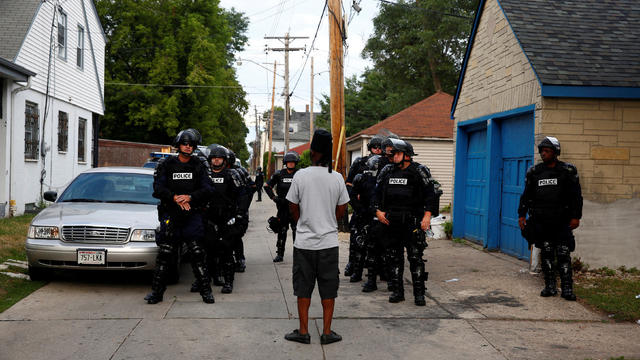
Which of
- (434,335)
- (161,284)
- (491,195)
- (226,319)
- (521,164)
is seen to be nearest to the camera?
(434,335)

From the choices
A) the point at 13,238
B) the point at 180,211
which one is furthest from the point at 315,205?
the point at 13,238

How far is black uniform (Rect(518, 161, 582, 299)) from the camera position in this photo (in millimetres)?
6977

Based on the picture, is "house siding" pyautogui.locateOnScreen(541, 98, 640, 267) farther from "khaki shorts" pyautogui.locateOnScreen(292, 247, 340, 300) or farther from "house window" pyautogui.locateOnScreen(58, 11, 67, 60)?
"house window" pyautogui.locateOnScreen(58, 11, 67, 60)

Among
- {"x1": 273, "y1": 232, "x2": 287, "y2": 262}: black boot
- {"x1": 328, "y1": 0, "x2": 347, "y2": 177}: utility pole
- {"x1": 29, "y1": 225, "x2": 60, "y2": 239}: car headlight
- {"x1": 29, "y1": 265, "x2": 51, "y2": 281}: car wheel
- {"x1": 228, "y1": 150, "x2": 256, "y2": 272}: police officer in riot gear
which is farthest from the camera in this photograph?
{"x1": 328, "y1": 0, "x2": 347, "y2": 177}: utility pole

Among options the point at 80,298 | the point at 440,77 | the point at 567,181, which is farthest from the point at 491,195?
the point at 440,77

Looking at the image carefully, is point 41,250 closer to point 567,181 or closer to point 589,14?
point 567,181

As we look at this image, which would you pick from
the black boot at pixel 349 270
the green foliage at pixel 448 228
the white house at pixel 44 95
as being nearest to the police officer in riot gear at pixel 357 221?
the black boot at pixel 349 270

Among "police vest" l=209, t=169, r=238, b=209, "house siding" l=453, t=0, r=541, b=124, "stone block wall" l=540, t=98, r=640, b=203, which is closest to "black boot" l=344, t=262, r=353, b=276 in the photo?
"police vest" l=209, t=169, r=238, b=209

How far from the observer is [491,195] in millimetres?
10805

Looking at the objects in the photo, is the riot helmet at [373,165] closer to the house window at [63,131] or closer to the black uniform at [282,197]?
the black uniform at [282,197]

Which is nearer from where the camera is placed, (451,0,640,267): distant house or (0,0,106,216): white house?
(451,0,640,267): distant house

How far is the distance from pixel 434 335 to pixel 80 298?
13.4ft

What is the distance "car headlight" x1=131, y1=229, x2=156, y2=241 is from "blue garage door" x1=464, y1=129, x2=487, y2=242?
21.7 ft

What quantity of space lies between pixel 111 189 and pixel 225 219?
1942 mm
